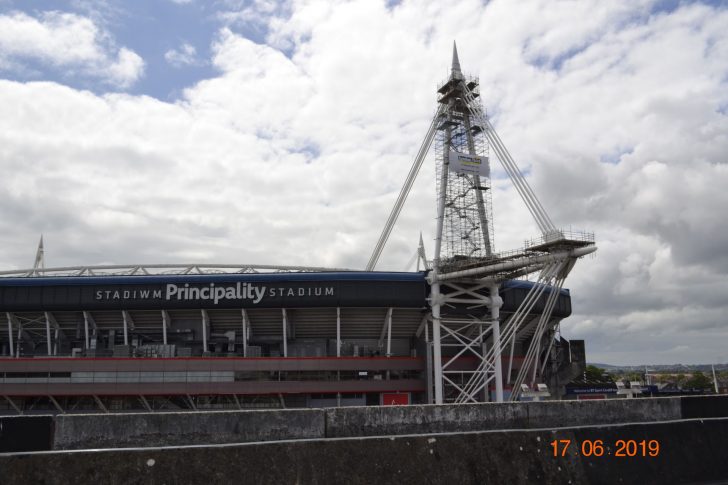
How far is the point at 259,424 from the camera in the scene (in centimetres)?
1057

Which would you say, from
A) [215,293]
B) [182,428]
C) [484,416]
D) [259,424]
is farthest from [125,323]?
[484,416]

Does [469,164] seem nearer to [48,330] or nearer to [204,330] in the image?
[204,330]

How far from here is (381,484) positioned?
8453mm

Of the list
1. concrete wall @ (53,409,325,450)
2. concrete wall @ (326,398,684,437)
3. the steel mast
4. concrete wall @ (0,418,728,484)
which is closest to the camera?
concrete wall @ (0,418,728,484)

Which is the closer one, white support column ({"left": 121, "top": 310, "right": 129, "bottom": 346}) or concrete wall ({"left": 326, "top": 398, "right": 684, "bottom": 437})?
concrete wall ({"left": 326, "top": 398, "right": 684, "bottom": 437})

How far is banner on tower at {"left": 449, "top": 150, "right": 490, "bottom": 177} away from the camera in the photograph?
56.8 meters

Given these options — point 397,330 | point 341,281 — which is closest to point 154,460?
point 341,281

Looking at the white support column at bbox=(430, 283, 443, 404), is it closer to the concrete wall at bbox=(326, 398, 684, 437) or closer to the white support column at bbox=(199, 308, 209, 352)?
the white support column at bbox=(199, 308, 209, 352)
